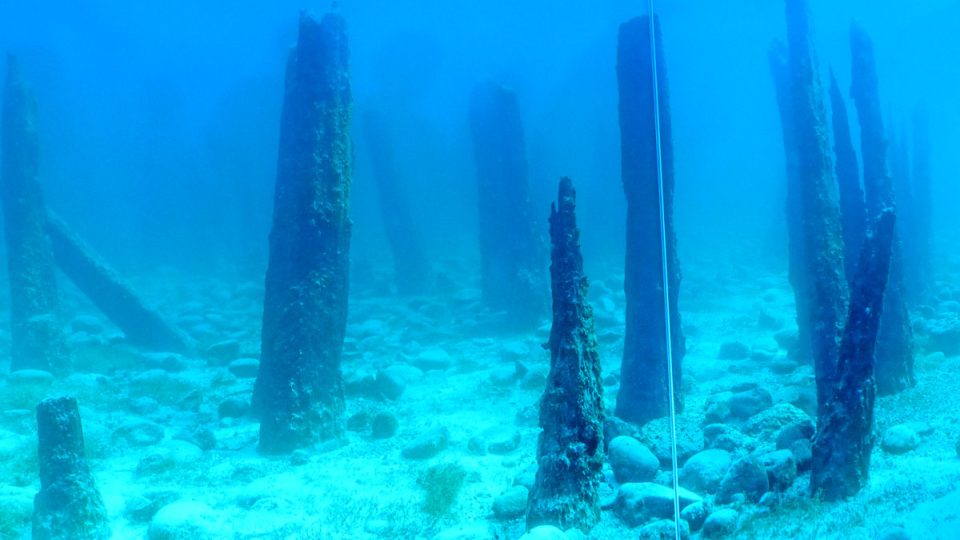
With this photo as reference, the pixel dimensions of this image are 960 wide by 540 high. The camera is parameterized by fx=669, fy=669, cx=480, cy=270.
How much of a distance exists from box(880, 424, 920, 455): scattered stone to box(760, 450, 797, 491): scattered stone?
1.56m

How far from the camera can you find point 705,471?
7477 mm

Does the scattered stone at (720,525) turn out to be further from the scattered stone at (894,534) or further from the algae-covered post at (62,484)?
the algae-covered post at (62,484)

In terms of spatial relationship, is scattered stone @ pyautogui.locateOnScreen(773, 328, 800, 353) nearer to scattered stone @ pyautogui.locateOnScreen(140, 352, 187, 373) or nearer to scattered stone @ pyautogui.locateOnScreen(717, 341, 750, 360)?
scattered stone @ pyautogui.locateOnScreen(717, 341, 750, 360)

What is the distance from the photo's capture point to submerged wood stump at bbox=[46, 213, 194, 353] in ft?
55.2

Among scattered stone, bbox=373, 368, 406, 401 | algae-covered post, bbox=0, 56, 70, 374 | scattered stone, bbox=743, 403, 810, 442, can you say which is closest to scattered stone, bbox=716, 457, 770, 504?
scattered stone, bbox=743, 403, 810, 442

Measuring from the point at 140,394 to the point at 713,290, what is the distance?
18090 mm

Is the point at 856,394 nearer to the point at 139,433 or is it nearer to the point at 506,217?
the point at 139,433

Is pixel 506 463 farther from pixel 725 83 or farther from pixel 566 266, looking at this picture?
pixel 725 83

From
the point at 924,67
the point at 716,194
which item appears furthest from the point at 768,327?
the point at 924,67

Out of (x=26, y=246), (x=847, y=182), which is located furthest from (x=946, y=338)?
(x=26, y=246)

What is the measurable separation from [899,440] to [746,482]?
240 centimetres

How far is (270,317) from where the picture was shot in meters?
10.9

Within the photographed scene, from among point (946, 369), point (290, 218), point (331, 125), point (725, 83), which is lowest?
point (946, 369)

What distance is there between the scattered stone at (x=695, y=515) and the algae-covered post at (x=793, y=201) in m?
7.38
